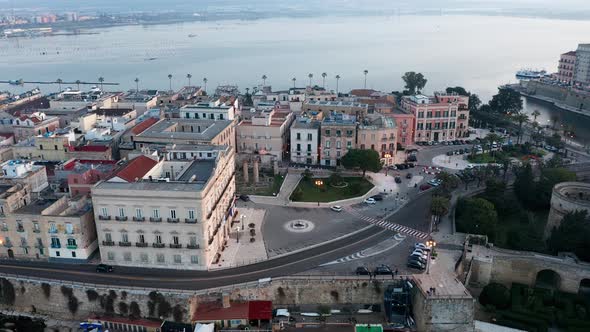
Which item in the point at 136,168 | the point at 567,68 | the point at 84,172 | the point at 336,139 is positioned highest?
the point at 567,68

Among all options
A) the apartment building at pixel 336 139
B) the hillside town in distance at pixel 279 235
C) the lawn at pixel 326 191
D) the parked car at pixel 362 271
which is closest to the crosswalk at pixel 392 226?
the hillside town in distance at pixel 279 235

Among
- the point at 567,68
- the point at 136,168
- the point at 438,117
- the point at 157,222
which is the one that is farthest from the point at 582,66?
the point at 157,222

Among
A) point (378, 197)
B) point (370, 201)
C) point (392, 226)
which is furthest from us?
point (378, 197)

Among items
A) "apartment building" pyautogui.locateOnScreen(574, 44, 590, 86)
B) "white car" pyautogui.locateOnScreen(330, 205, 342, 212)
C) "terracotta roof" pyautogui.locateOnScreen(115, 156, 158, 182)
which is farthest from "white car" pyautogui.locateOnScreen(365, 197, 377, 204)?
"apartment building" pyautogui.locateOnScreen(574, 44, 590, 86)

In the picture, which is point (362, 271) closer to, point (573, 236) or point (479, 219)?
point (479, 219)

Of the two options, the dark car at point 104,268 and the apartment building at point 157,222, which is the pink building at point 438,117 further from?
the dark car at point 104,268

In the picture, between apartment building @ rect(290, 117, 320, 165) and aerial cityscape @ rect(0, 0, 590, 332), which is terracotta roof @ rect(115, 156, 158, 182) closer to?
aerial cityscape @ rect(0, 0, 590, 332)

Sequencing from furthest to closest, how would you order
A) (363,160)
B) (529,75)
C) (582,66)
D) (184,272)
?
(529,75) < (582,66) < (363,160) < (184,272)
